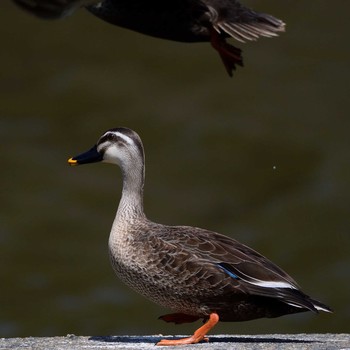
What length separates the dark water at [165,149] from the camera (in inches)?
547

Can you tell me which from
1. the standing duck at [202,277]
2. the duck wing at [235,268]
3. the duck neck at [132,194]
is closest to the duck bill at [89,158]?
the duck neck at [132,194]

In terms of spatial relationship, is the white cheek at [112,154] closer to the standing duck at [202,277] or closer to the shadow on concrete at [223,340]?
the standing duck at [202,277]

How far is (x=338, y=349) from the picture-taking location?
22.8 ft

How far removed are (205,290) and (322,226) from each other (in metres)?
7.04

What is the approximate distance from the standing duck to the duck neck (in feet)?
0.52

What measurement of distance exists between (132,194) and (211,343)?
36.7 inches

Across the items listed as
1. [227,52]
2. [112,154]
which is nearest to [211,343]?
[112,154]

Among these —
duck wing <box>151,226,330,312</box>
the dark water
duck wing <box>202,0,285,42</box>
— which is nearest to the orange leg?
duck wing <box>151,226,330,312</box>

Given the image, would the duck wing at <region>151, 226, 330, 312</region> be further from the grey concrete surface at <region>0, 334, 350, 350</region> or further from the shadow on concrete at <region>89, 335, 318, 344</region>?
the shadow on concrete at <region>89, 335, 318, 344</region>

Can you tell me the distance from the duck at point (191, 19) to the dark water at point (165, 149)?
481cm

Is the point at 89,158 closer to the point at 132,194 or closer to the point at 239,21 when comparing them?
the point at 132,194

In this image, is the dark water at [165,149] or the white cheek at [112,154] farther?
the dark water at [165,149]

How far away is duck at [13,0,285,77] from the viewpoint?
353 inches

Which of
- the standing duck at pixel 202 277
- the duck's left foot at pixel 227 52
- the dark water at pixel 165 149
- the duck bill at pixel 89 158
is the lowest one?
the dark water at pixel 165 149
